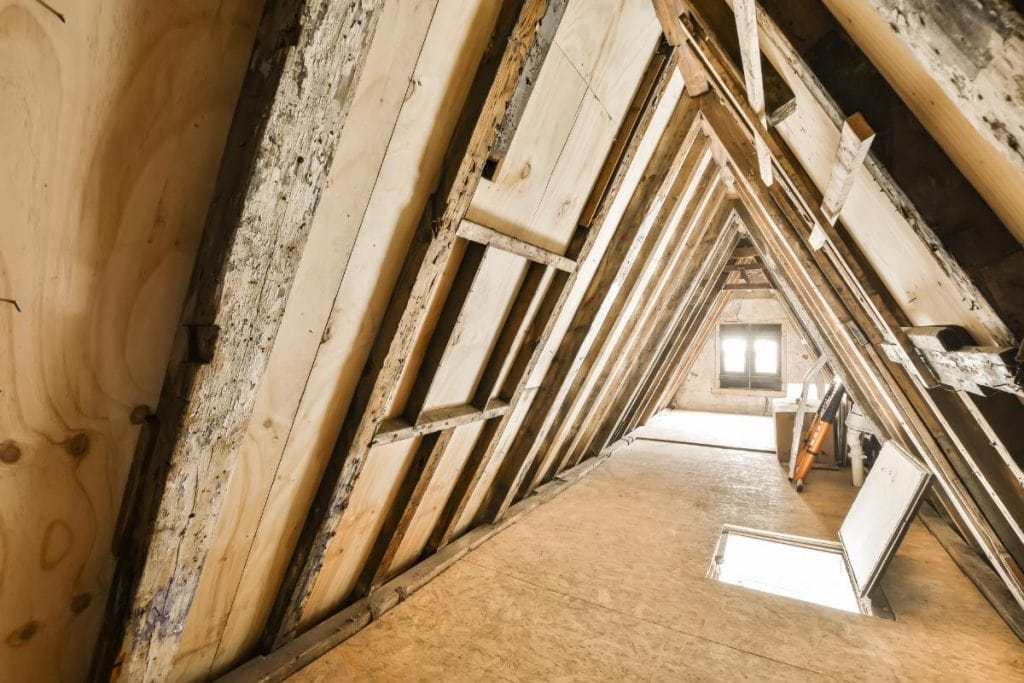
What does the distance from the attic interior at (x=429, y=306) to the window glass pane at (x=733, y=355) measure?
8.97 metres

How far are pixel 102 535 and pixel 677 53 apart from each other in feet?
8.50

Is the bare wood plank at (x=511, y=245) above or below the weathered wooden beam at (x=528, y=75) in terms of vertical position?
below

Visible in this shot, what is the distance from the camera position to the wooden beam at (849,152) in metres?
0.79

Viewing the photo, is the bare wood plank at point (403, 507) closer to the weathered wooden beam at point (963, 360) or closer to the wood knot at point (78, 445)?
the wood knot at point (78, 445)

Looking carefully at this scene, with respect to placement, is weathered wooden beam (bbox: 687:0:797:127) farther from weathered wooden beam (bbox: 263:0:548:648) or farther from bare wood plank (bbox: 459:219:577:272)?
bare wood plank (bbox: 459:219:577:272)

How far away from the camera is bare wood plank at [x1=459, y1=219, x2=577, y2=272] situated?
143 centimetres

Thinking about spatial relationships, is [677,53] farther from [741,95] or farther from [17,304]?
[17,304]

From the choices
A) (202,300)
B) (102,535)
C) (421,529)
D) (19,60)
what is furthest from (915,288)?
(421,529)

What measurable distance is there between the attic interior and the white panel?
3cm

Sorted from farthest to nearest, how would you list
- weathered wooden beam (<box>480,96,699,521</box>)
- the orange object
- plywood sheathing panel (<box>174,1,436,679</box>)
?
the orange object
weathered wooden beam (<box>480,96,699,521</box>)
plywood sheathing panel (<box>174,1,436,679</box>)

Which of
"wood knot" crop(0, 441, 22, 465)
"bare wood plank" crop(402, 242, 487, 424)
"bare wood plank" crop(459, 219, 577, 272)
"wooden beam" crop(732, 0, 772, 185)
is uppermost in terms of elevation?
"wooden beam" crop(732, 0, 772, 185)

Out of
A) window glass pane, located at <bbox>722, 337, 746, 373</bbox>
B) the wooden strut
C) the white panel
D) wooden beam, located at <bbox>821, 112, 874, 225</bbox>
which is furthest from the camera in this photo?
window glass pane, located at <bbox>722, 337, 746, 373</bbox>

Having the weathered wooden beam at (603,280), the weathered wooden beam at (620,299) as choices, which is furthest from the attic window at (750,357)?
the weathered wooden beam at (603,280)

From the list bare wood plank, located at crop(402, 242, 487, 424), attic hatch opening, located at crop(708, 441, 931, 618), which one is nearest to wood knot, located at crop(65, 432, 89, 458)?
bare wood plank, located at crop(402, 242, 487, 424)
